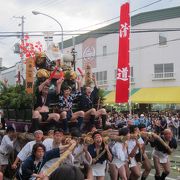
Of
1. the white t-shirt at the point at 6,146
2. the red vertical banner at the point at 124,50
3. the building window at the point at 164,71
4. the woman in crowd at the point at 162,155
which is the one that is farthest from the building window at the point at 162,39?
the white t-shirt at the point at 6,146

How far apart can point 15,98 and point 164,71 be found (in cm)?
2580

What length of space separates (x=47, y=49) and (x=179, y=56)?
80.5 feet

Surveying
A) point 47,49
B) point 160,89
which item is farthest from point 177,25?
point 47,49

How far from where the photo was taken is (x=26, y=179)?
610cm

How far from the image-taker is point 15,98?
34.4 ft

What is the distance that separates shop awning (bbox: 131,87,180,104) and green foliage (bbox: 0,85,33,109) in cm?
2013

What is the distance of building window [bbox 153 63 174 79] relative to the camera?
3441 centimetres

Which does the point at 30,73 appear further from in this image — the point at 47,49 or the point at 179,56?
the point at 179,56

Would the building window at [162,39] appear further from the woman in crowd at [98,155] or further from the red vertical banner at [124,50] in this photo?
the woman in crowd at [98,155]

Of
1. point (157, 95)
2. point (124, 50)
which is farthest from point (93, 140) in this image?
point (157, 95)

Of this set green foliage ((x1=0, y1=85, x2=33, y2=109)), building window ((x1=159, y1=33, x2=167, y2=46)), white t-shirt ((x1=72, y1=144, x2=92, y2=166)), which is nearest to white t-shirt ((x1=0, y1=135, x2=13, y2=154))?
green foliage ((x1=0, y1=85, x2=33, y2=109))

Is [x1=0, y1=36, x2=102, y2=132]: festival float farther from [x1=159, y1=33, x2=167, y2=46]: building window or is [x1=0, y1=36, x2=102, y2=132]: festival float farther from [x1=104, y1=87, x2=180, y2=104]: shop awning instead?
[x1=159, y1=33, x2=167, y2=46]: building window

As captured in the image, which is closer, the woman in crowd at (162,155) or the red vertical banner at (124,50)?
the woman in crowd at (162,155)

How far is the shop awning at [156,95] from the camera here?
30330mm
